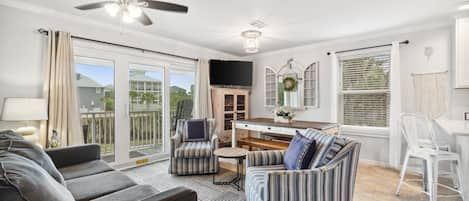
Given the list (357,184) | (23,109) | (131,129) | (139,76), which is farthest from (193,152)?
(357,184)

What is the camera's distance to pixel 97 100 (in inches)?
134

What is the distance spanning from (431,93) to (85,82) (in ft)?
16.8

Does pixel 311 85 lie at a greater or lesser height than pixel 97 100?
greater

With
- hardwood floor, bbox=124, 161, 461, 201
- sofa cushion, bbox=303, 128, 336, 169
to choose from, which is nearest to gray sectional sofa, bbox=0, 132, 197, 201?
hardwood floor, bbox=124, 161, 461, 201

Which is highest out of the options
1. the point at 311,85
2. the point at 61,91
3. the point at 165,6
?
the point at 165,6

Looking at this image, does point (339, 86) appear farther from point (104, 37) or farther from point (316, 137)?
point (104, 37)

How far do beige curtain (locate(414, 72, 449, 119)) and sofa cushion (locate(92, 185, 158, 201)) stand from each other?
3.88 metres

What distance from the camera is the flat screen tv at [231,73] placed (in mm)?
4852

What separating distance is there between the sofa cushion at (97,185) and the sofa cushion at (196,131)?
1.68 meters

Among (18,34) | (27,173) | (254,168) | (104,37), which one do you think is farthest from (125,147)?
(27,173)

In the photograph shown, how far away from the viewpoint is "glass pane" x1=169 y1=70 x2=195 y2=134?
14.2ft

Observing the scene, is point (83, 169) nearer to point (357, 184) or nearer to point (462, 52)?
point (357, 184)

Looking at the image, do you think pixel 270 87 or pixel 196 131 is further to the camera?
pixel 270 87

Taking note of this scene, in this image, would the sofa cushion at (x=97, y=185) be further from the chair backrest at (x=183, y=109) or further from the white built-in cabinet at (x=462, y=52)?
the white built-in cabinet at (x=462, y=52)
